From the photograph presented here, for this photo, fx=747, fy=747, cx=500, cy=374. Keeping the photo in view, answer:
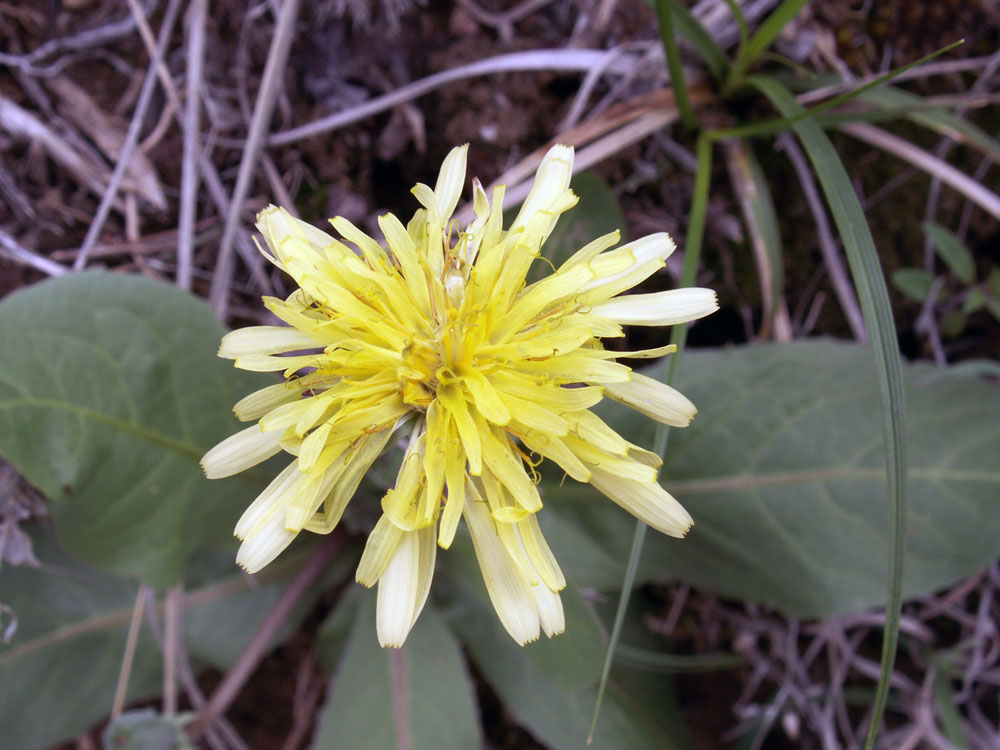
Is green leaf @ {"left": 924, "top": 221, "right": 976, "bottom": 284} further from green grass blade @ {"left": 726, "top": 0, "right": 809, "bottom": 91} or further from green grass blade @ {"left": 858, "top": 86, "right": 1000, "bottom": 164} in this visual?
green grass blade @ {"left": 726, "top": 0, "right": 809, "bottom": 91}

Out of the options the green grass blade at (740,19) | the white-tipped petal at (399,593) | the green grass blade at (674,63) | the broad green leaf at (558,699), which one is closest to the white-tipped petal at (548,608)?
the white-tipped petal at (399,593)

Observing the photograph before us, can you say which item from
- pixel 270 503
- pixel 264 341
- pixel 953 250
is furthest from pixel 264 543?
pixel 953 250

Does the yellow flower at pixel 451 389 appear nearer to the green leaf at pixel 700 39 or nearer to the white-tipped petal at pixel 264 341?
the white-tipped petal at pixel 264 341

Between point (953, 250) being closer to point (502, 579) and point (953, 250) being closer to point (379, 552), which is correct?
point (502, 579)

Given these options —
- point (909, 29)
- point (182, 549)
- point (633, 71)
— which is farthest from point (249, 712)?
point (909, 29)

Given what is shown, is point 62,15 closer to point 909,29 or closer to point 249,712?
point 249,712
